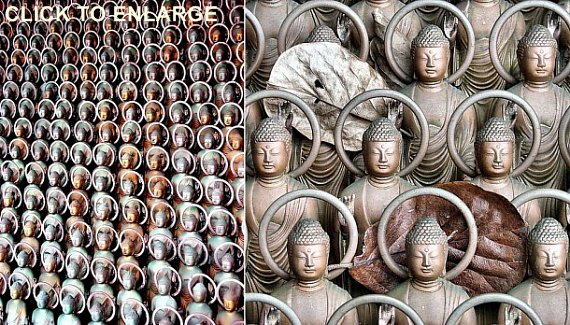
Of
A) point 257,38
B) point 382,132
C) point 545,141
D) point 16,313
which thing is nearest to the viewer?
point 16,313

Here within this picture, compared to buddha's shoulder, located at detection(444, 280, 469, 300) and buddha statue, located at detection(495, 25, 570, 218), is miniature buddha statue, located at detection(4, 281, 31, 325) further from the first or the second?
buddha statue, located at detection(495, 25, 570, 218)

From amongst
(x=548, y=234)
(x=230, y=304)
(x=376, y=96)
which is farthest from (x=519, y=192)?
(x=230, y=304)

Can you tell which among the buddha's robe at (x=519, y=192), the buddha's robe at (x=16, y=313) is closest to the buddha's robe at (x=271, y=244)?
the buddha's robe at (x=519, y=192)

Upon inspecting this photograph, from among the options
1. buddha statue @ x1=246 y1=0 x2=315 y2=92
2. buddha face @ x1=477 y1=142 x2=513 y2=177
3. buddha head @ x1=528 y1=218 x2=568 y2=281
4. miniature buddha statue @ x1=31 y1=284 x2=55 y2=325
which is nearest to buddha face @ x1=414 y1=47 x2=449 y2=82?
buddha face @ x1=477 y1=142 x2=513 y2=177

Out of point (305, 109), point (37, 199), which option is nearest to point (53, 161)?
point (37, 199)

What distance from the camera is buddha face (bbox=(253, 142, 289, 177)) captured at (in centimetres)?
224

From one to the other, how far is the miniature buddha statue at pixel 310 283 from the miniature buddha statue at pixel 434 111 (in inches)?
16.5

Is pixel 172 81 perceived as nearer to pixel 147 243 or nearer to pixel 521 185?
pixel 147 243

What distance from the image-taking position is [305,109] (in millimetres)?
2236

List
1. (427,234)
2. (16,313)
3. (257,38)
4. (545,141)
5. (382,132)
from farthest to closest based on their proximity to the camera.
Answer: (545,141) < (257,38) < (382,132) < (427,234) < (16,313)

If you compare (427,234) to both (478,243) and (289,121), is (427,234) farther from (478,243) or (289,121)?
Result: (289,121)

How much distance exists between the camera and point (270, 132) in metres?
2.23

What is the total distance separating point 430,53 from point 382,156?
296 millimetres

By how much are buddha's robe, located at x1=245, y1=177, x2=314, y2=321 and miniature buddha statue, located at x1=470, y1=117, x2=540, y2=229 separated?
42 centimetres
